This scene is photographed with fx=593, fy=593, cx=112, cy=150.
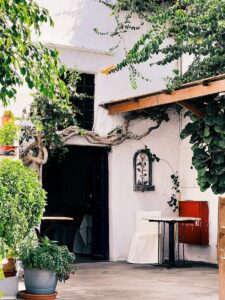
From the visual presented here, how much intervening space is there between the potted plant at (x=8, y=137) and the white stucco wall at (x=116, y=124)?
2205 millimetres

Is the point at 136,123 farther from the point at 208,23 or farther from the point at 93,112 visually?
the point at 208,23

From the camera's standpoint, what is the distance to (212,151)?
9000 mm

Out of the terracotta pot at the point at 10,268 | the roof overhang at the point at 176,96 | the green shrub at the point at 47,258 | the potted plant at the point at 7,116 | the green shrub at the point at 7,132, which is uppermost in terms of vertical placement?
the roof overhang at the point at 176,96

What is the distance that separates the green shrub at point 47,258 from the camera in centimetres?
705

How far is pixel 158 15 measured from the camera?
33.9 ft

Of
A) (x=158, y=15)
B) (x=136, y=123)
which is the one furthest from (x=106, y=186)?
(x=158, y=15)

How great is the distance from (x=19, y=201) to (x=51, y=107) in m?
3.25

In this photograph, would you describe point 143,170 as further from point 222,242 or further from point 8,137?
point 222,242

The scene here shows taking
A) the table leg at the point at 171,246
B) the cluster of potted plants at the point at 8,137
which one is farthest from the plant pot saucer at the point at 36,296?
the table leg at the point at 171,246

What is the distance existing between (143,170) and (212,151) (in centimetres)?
280

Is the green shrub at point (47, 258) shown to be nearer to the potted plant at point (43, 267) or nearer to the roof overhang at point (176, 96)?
the potted plant at point (43, 267)

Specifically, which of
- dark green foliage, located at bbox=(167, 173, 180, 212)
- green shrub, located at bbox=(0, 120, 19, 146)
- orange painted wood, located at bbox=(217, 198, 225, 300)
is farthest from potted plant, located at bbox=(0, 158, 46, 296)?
dark green foliage, located at bbox=(167, 173, 180, 212)

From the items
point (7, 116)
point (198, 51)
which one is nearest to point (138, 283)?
point (7, 116)

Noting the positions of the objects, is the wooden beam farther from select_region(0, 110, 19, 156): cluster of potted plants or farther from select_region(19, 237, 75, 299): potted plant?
select_region(19, 237, 75, 299): potted plant
